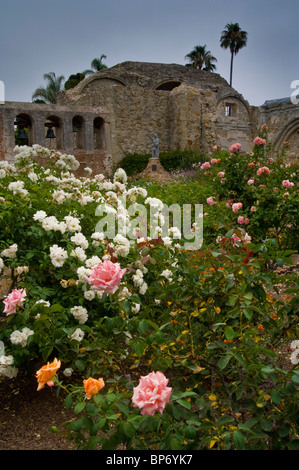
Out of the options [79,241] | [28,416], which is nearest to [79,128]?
[79,241]

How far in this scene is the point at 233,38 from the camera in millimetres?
40469

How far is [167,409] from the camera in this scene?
145 cm

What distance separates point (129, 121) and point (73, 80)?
14.8m

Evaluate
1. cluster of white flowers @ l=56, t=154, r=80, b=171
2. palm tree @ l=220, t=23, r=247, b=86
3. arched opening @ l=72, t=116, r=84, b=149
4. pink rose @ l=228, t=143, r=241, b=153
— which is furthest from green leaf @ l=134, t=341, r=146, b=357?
palm tree @ l=220, t=23, r=247, b=86

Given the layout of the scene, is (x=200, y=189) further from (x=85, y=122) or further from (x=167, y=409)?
(x=85, y=122)

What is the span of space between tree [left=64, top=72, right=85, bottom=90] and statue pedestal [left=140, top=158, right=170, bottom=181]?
17.0m

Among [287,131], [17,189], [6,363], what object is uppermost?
[287,131]

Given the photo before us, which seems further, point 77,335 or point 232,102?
point 232,102

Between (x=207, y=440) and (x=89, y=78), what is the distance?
23912 mm

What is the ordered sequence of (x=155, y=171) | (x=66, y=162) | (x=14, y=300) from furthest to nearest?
(x=155, y=171)
(x=66, y=162)
(x=14, y=300)

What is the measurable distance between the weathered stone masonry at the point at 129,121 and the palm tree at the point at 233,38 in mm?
20287

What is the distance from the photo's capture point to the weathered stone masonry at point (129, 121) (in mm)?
14422

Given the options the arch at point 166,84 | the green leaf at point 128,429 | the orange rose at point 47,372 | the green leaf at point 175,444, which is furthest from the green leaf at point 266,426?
the arch at point 166,84

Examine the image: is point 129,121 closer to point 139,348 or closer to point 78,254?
point 78,254
